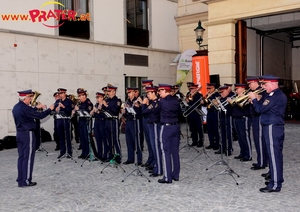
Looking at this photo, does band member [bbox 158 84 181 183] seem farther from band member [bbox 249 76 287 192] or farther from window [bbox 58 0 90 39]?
window [bbox 58 0 90 39]

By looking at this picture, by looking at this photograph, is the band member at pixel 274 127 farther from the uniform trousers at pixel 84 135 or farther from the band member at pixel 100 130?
the uniform trousers at pixel 84 135

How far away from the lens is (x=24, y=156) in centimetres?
712

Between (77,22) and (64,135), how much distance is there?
7267 mm

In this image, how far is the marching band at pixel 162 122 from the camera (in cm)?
700

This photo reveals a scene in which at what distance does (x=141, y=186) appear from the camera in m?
6.72

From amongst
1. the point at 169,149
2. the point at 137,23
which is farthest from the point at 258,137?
the point at 137,23

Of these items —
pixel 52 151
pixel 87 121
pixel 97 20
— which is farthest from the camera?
pixel 97 20

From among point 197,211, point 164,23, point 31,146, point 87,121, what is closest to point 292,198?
point 197,211

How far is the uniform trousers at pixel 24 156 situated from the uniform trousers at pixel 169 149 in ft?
9.36

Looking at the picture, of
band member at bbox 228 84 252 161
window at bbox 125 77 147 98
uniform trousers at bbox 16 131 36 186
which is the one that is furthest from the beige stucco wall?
uniform trousers at bbox 16 131 36 186

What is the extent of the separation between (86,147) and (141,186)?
Result: 3.76 metres

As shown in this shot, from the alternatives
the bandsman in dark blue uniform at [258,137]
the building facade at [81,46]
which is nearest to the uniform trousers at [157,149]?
the bandsman in dark blue uniform at [258,137]

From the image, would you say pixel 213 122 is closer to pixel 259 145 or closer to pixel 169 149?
pixel 259 145

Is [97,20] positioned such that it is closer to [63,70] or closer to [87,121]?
[63,70]
